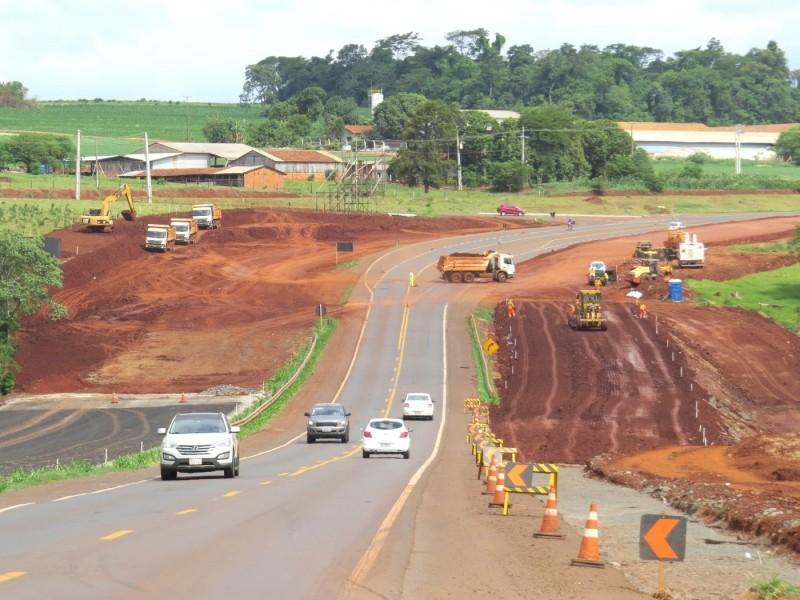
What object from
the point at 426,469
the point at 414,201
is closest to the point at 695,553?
the point at 426,469

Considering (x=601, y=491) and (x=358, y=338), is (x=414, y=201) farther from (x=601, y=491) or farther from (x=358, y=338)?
(x=601, y=491)

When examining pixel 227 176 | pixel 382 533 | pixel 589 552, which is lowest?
pixel 382 533

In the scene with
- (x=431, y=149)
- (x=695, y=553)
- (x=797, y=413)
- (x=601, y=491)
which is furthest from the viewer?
(x=431, y=149)

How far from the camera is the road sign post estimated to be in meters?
16.9

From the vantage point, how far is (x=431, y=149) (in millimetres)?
185625

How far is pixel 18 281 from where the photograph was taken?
76.4m

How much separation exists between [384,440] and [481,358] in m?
33.2

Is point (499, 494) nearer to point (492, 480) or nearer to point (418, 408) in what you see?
point (492, 480)

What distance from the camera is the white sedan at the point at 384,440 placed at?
43.8 meters

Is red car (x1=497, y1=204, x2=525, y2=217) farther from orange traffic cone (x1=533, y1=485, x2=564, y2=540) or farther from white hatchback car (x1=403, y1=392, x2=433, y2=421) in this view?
orange traffic cone (x1=533, y1=485, x2=564, y2=540)

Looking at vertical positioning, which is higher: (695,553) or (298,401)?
(695,553)

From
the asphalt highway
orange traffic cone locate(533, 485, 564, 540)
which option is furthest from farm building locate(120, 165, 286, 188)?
orange traffic cone locate(533, 485, 564, 540)

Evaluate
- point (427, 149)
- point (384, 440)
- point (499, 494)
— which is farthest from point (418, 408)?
point (427, 149)

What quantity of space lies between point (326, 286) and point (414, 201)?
191 ft
